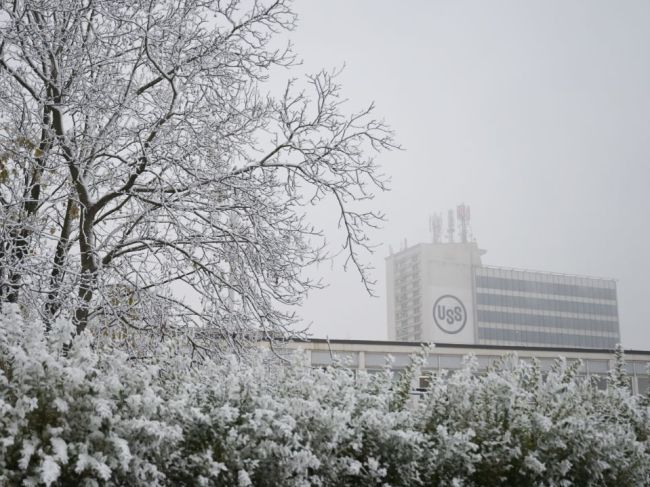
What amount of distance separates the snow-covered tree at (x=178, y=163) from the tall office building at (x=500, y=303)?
108244 mm

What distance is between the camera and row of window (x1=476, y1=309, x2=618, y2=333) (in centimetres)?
11781

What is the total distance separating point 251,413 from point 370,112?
17.8 feet

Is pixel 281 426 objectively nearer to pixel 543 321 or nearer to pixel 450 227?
pixel 543 321

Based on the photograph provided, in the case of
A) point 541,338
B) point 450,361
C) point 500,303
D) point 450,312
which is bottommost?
point 450,361

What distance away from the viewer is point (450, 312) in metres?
117

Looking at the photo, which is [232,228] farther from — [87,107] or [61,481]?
[61,481]

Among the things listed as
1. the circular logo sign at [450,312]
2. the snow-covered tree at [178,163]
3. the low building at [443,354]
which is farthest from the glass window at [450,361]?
the circular logo sign at [450,312]

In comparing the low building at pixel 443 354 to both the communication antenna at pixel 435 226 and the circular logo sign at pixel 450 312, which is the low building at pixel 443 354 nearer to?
the circular logo sign at pixel 450 312

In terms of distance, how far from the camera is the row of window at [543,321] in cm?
11781

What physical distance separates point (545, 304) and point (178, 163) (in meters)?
120

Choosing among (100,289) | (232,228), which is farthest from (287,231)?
(100,289)

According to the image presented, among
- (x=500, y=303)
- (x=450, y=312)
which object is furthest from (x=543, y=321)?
(x=450, y=312)

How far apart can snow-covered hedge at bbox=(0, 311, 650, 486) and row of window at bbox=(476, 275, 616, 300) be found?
377ft

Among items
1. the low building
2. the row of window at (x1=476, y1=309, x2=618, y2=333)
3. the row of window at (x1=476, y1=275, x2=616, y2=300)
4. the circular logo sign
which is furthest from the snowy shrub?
the row of window at (x1=476, y1=275, x2=616, y2=300)
